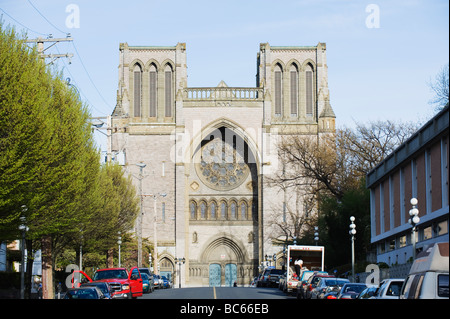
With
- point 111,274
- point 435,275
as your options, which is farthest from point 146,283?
point 435,275

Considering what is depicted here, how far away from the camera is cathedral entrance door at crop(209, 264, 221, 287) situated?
82062 mm

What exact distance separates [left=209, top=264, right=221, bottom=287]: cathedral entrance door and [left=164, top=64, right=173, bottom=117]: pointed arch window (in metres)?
16.6

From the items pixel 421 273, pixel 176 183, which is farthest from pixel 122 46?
pixel 421 273

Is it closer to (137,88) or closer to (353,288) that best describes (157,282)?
(353,288)

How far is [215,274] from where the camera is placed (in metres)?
82.4

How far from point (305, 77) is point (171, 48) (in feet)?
46.8

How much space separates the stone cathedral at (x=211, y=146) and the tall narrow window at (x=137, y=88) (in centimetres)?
10

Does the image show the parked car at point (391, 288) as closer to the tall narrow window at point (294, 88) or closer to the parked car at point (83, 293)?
the parked car at point (83, 293)

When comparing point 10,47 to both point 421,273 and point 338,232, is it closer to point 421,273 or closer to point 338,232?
point 421,273

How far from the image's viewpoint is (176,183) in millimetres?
78250

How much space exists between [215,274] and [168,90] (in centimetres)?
1988

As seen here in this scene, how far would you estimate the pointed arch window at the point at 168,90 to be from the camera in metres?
80.1

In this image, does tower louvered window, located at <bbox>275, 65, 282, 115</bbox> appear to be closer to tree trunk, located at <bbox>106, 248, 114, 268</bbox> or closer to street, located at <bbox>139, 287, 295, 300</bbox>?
tree trunk, located at <bbox>106, 248, 114, 268</bbox>

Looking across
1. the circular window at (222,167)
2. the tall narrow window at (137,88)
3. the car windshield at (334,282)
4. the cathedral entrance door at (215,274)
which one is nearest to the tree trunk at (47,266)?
the car windshield at (334,282)
